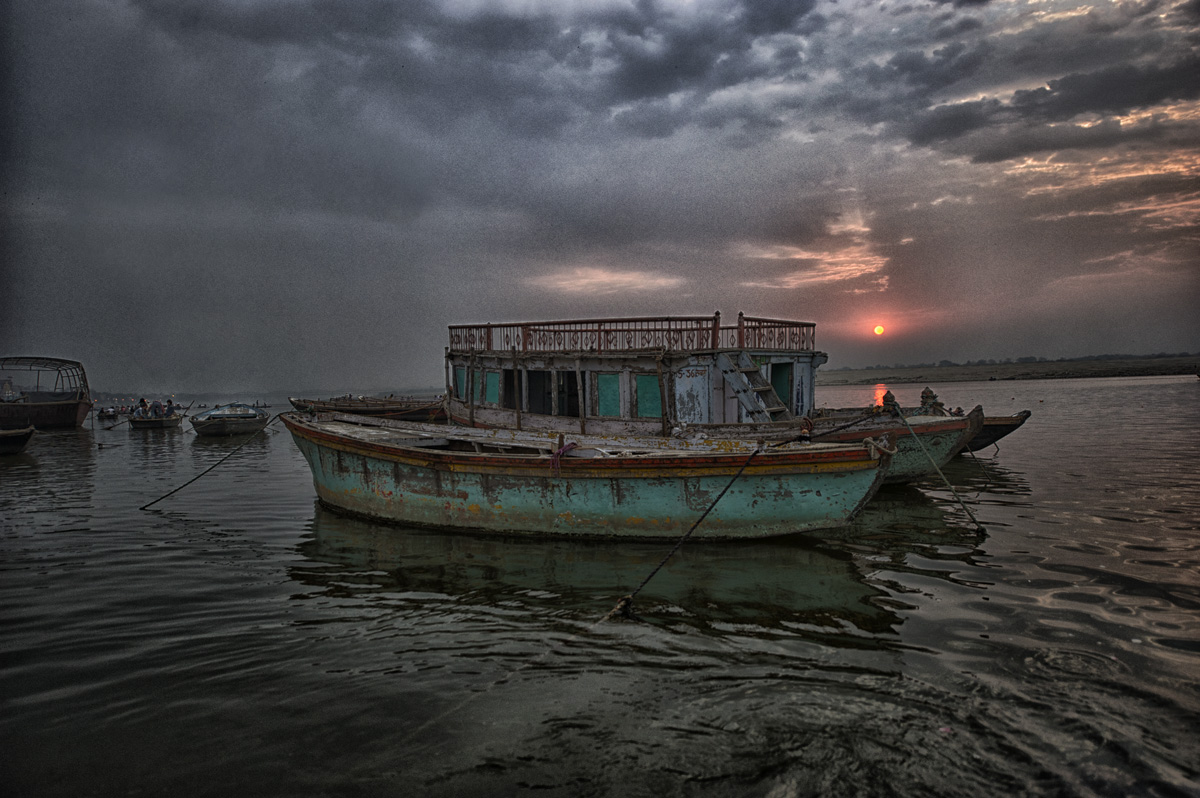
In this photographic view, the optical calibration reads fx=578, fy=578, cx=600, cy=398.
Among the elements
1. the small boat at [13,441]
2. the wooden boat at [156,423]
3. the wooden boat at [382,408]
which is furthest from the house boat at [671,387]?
the wooden boat at [156,423]

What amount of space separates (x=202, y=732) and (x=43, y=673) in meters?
2.43

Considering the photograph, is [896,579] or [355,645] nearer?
[355,645]

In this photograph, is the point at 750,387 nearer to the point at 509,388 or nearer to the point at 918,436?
the point at 918,436

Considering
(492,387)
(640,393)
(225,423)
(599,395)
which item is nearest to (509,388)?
(492,387)

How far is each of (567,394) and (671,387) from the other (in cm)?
304

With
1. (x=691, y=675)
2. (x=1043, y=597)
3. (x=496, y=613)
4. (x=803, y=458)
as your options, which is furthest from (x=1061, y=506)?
(x=496, y=613)

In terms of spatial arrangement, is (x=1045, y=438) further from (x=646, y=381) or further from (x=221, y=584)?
(x=221, y=584)

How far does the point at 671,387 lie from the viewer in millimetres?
12633

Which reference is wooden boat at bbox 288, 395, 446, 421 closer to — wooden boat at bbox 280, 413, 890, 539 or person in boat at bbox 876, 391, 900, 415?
wooden boat at bbox 280, 413, 890, 539

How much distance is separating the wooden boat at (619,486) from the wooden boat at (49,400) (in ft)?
124

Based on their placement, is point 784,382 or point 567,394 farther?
point 784,382

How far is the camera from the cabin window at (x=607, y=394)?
1323 centimetres

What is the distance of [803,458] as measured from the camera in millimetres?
8633

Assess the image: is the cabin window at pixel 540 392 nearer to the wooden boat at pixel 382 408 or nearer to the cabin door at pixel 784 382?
the cabin door at pixel 784 382
